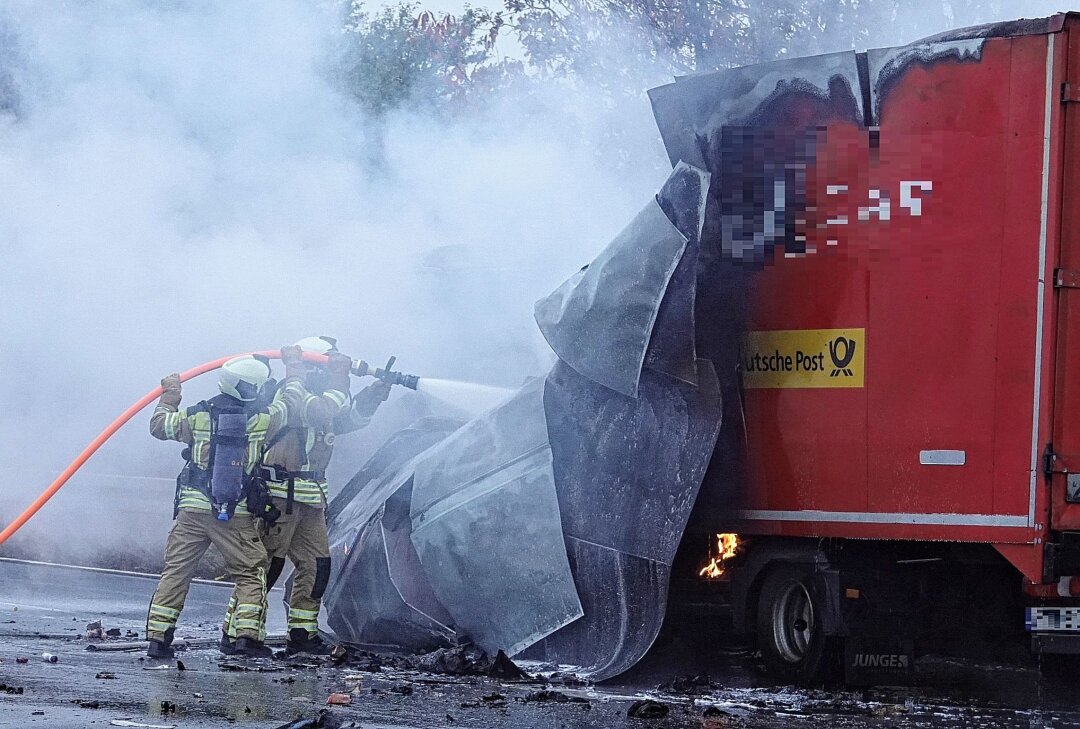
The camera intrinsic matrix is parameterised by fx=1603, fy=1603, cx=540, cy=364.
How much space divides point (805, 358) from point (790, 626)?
1.45 metres

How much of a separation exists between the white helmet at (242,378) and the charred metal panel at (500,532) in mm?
1108

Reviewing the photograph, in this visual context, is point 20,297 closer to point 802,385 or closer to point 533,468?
point 533,468

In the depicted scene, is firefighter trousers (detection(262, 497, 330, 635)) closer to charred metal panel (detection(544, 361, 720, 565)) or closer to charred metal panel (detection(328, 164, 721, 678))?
charred metal panel (detection(328, 164, 721, 678))

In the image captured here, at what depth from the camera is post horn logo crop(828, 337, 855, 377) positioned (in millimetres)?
7543

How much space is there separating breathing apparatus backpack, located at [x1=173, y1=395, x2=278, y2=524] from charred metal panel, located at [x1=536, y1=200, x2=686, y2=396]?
192 centimetres

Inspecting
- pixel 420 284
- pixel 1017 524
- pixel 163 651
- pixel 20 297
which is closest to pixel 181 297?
pixel 20 297

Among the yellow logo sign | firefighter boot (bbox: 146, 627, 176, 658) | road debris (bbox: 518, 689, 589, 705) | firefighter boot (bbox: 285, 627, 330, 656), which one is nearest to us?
road debris (bbox: 518, 689, 589, 705)

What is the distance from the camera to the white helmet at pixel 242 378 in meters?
9.02

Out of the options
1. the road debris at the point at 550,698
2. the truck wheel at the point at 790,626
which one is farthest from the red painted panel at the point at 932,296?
the road debris at the point at 550,698

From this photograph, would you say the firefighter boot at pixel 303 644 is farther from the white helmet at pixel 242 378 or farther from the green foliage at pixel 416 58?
the green foliage at pixel 416 58

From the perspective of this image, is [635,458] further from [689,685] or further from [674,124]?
[674,124]

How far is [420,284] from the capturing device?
13.2 metres

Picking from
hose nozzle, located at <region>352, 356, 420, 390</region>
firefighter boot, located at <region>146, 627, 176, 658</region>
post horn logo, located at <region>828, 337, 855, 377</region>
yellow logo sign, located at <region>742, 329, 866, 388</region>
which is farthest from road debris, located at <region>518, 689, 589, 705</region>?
hose nozzle, located at <region>352, 356, 420, 390</region>

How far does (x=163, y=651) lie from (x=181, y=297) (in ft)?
21.7
